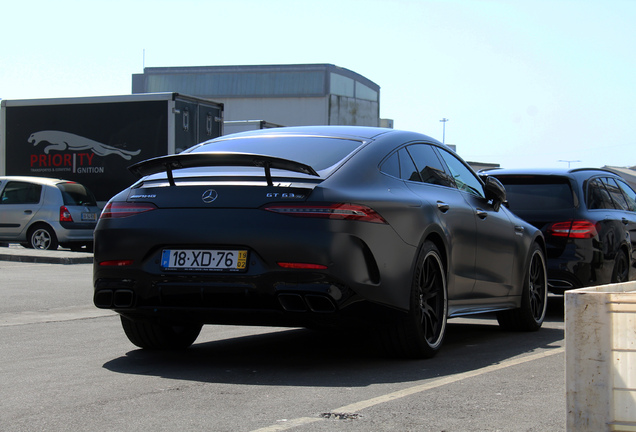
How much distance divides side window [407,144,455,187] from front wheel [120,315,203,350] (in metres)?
1.96

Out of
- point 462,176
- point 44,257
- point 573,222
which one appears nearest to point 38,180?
point 44,257

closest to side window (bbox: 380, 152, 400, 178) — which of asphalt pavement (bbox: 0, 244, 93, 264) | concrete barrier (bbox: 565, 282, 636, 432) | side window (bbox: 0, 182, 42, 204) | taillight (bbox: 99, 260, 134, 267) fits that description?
taillight (bbox: 99, 260, 134, 267)

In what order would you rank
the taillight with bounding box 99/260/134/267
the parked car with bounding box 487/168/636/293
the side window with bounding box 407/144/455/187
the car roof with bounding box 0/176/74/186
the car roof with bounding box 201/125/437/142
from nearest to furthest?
the taillight with bounding box 99/260/134/267
the car roof with bounding box 201/125/437/142
the side window with bounding box 407/144/455/187
the parked car with bounding box 487/168/636/293
the car roof with bounding box 0/176/74/186

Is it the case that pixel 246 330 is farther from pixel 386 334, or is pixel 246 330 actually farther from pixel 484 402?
pixel 484 402

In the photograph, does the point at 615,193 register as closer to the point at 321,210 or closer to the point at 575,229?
the point at 575,229

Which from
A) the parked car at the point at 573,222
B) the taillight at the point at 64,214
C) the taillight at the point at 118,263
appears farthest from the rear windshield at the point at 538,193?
the taillight at the point at 64,214

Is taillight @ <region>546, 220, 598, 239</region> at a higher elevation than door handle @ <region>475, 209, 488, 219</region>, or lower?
lower

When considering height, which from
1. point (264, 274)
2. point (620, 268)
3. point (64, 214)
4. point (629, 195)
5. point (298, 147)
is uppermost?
point (298, 147)

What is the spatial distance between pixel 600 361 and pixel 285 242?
90.0 inches

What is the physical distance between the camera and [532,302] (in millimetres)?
8555

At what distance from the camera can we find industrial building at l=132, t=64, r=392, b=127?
225 feet

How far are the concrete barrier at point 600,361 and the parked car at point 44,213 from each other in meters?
17.0

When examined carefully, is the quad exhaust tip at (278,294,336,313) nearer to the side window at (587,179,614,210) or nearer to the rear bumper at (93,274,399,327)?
the rear bumper at (93,274,399,327)

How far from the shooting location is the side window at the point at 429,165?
22.4ft
